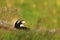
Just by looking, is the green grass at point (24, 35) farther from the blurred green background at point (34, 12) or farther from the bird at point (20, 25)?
the blurred green background at point (34, 12)

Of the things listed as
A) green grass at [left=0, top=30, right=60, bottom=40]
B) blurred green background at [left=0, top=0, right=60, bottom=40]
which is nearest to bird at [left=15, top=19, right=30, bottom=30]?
blurred green background at [left=0, top=0, right=60, bottom=40]

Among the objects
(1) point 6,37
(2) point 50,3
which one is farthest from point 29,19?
(1) point 6,37

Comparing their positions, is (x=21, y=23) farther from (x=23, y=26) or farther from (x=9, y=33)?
(x=9, y=33)

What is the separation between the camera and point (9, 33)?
6242 mm

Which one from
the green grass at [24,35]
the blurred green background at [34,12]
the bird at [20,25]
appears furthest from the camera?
the blurred green background at [34,12]

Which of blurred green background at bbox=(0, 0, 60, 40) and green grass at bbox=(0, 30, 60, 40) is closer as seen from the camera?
green grass at bbox=(0, 30, 60, 40)

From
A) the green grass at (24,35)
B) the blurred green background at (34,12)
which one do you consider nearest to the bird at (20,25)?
the blurred green background at (34,12)

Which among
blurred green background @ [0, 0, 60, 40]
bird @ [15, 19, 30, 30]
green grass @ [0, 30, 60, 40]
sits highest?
blurred green background @ [0, 0, 60, 40]

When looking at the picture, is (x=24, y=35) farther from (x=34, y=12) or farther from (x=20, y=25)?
(x=34, y=12)

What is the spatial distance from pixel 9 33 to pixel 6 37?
0.11m

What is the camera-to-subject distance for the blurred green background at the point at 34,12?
740 cm

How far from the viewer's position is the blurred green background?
7399mm

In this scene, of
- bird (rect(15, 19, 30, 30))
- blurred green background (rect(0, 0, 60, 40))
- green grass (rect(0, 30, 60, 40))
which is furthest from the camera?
blurred green background (rect(0, 0, 60, 40))

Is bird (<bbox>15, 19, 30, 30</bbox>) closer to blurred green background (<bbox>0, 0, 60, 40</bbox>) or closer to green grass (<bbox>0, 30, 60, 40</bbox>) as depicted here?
blurred green background (<bbox>0, 0, 60, 40</bbox>)
